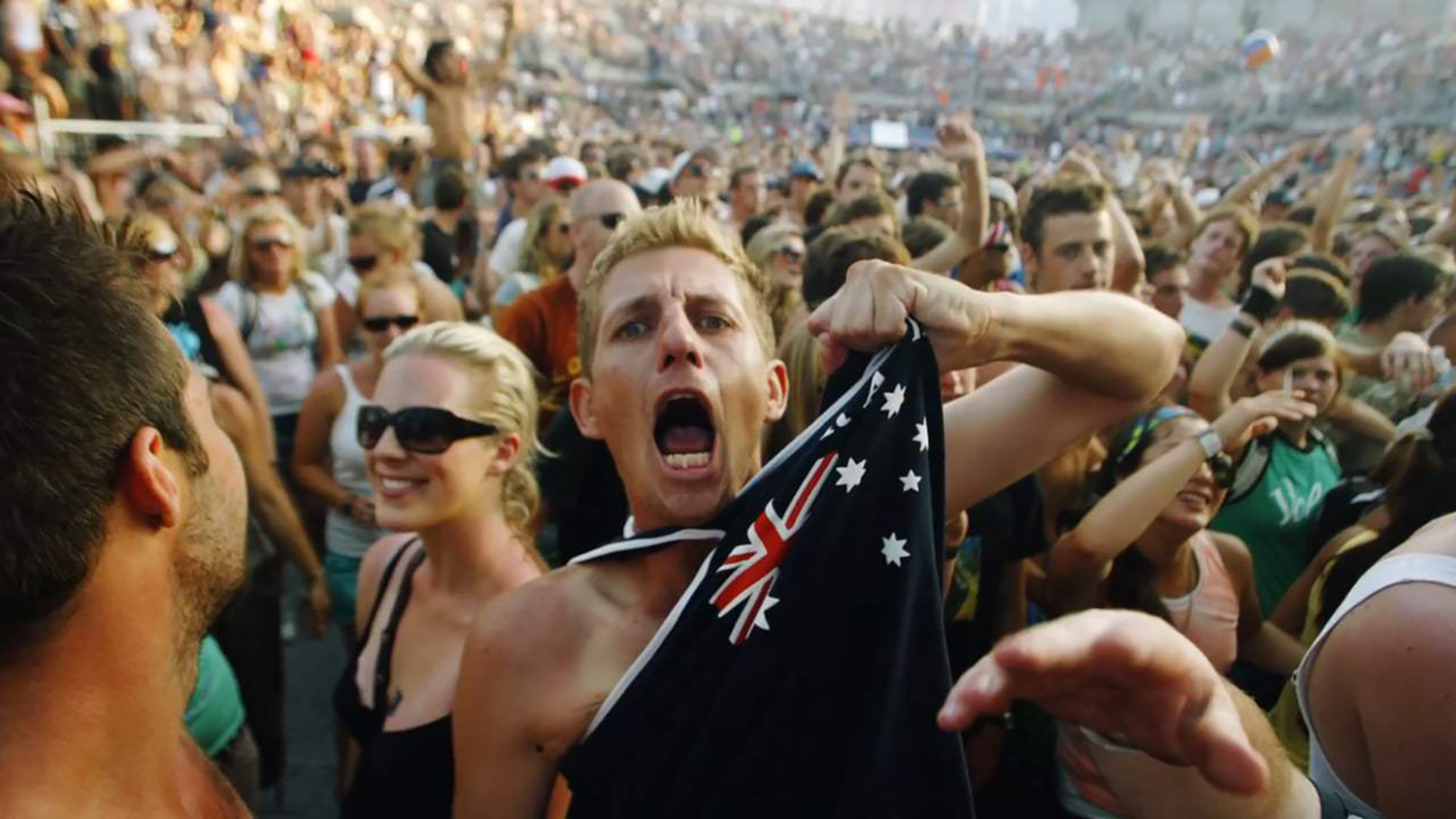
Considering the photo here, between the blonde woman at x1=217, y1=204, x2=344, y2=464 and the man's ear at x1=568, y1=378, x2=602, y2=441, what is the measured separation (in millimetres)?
3484

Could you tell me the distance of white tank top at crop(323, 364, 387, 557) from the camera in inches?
139

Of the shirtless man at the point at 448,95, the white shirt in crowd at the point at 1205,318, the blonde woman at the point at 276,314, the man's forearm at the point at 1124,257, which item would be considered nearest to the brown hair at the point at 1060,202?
the man's forearm at the point at 1124,257

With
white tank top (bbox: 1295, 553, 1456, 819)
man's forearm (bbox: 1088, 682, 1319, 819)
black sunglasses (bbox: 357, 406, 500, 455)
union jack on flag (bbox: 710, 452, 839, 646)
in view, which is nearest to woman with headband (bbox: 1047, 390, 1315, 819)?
white tank top (bbox: 1295, 553, 1456, 819)

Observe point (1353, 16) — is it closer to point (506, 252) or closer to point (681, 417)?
point (506, 252)

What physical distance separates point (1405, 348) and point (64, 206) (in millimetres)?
4394

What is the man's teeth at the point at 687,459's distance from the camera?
163 centimetres

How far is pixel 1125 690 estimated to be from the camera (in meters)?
1.04

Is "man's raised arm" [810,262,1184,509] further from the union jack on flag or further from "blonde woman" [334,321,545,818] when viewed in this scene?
"blonde woman" [334,321,545,818]

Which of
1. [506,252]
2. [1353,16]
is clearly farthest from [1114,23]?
[506,252]

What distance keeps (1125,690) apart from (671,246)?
1062 mm

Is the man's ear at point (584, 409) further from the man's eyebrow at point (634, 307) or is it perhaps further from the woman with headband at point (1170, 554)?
the woman with headband at point (1170, 554)

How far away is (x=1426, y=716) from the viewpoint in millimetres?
1443

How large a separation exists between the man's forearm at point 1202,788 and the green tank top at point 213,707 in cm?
194

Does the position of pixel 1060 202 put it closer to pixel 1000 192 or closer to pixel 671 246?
pixel 1000 192
